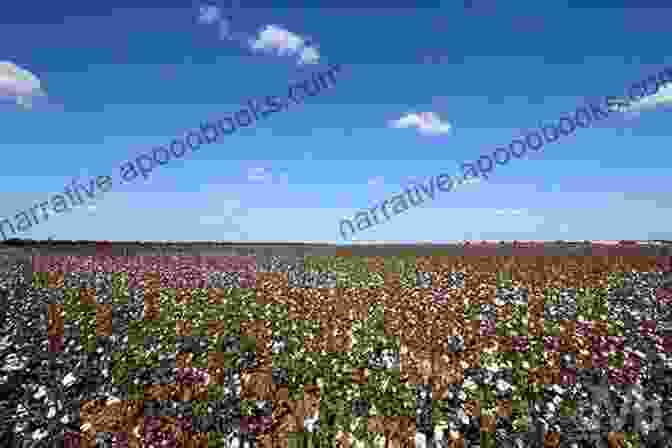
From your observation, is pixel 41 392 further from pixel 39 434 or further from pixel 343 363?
pixel 343 363

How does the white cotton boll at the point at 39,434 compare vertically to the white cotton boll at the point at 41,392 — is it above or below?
below

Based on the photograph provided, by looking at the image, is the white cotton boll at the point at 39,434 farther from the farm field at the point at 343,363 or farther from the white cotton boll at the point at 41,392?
the white cotton boll at the point at 41,392

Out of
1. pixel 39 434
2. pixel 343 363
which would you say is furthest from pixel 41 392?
pixel 343 363

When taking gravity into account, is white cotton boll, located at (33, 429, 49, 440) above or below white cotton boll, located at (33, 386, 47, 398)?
below

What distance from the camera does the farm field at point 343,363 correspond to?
25.8 ft

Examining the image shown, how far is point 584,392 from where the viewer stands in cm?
901

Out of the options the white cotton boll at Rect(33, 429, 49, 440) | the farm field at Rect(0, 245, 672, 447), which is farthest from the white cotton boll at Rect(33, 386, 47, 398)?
the white cotton boll at Rect(33, 429, 49, 440)

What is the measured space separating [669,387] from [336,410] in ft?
24.3

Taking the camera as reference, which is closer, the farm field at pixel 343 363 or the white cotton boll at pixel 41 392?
the farm field at pixel 343 363

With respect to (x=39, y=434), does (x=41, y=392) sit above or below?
above

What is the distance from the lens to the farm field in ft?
25.8

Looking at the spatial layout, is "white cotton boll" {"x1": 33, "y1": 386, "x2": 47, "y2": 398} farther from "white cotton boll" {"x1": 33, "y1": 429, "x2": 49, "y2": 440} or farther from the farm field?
"white cotton boll" {"x1": 33, "y1": 429, "x2": 49, "y2": 440}

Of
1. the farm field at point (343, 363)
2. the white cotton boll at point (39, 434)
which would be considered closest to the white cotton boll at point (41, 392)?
Answer: the farm field at point (343, 363)

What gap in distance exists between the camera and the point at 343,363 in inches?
396
